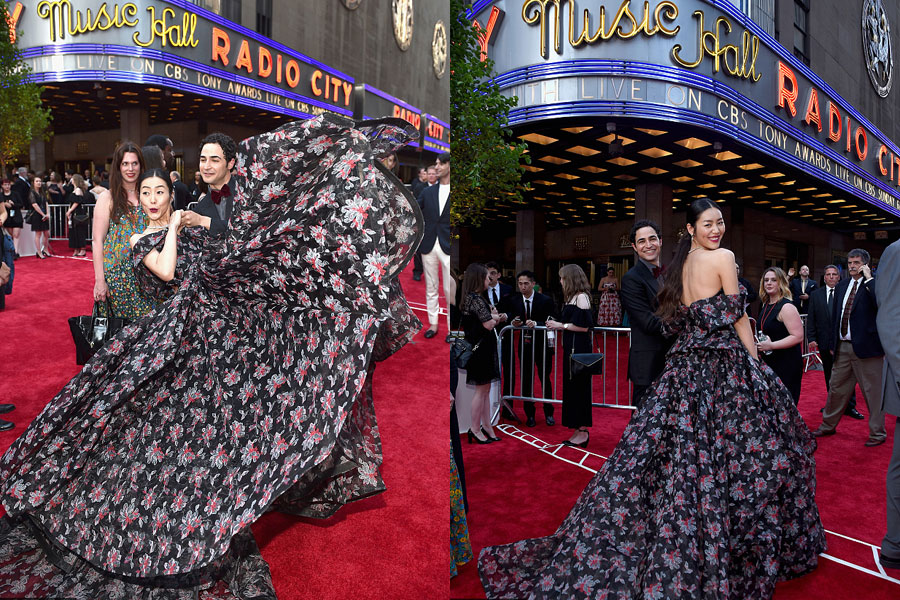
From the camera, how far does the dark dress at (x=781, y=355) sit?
5.97ft

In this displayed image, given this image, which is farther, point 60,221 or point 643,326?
point 60,221

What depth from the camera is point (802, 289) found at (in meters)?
1.81

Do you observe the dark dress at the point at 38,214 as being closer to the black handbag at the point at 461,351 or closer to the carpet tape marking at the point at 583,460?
the black handbag at the point at 461,351

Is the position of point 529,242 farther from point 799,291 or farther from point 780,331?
point 780,331

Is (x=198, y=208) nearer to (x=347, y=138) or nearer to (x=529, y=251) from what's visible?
(x=347, y=138)

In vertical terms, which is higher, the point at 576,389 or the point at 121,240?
the point at 121,240

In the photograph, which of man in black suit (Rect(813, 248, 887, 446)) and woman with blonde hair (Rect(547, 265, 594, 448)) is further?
man in black suit (Rect(813, 248, 887, 446))

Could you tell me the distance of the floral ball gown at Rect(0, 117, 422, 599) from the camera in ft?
5.60

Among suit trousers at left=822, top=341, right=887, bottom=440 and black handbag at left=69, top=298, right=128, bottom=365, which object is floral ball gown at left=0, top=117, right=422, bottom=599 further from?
suit trousers at left=822, top=341, right=887, bottom=440

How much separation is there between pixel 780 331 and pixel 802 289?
0.87ft

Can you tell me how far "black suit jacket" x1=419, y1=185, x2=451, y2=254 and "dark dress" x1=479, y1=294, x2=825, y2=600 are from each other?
861mm

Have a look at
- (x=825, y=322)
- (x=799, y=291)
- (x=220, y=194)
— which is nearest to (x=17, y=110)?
(x=220, y=194)

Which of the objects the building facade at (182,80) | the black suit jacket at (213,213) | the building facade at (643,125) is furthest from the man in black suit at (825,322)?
the black suit jacket at (213,213)

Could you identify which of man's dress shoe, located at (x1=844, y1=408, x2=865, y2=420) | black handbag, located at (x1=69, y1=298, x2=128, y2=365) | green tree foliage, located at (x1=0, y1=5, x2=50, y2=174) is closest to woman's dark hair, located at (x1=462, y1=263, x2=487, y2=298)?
black handbag, located at (x1=69, y1=298, x2=128, y2=365)
